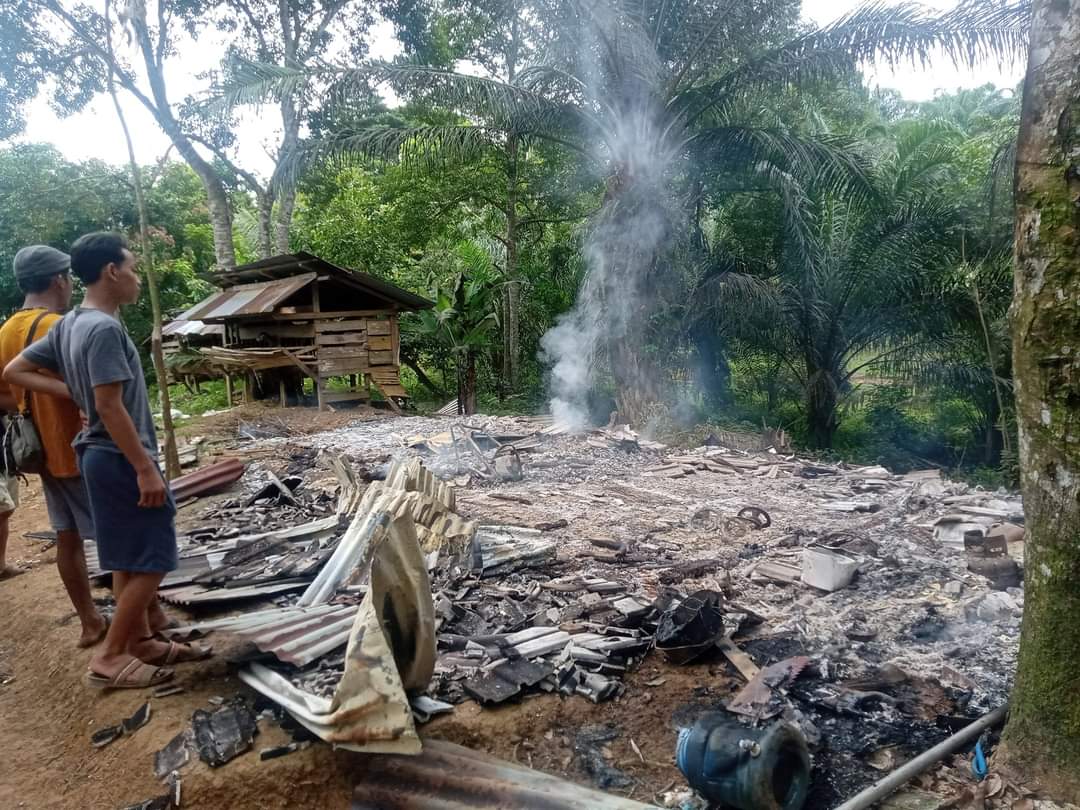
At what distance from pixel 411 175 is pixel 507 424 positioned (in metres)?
7.83

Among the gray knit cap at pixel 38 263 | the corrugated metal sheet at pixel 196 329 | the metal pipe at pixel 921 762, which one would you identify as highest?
the corrugated metal sheet at pixel 196 329

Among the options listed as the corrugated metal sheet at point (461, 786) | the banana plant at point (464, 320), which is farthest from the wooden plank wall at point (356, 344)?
the corrugated metal sheet at point (461, 786)

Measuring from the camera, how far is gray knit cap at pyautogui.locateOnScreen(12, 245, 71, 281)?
336cm

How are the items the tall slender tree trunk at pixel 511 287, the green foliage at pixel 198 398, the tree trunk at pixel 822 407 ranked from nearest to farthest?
the tree trunk at pixel 822 407
the tall slender tree trunk at pixel 511 287
the green foliage at pixel 198 398

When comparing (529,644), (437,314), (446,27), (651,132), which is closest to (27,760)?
(529,644)

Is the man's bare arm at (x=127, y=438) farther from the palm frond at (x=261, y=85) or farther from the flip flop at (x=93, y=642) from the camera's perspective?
the palm frond at (x=261, y=85)

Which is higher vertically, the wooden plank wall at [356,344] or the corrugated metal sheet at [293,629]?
the wooden plank wall at [356,344]

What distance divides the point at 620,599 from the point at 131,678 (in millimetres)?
2520

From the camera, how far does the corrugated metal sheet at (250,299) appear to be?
41.3 feet

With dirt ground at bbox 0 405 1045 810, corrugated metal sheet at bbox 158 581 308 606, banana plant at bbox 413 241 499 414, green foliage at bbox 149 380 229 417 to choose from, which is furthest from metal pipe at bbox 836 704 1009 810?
green foliage at bbox 149 380 229 417

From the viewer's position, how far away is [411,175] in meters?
16.4

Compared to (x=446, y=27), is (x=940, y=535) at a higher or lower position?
lower

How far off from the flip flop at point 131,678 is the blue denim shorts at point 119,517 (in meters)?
0.50

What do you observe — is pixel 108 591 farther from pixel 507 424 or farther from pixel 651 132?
pixel 651 132
